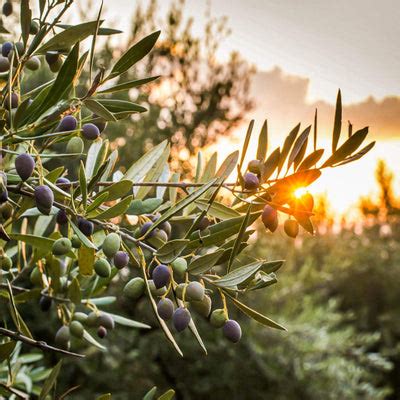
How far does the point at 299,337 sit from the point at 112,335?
1.57 m

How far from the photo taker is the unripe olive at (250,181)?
47 centimetres

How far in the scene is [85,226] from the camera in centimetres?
47

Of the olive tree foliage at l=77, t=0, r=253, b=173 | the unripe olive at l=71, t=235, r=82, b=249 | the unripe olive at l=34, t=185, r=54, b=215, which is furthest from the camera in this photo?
the olive tree foliage at l=77, t=0, r=253, b=173

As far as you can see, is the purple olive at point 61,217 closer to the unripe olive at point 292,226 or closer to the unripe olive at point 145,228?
the unripe olive at point 145,228

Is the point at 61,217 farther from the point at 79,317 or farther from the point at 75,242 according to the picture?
the point at 79,317

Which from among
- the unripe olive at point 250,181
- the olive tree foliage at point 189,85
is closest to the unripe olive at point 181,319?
the unripe olive at point 250,181

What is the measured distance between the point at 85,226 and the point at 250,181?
0.44 feet

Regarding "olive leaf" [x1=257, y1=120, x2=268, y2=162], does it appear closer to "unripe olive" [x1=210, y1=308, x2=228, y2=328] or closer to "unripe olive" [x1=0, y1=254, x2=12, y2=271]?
"unripe olive" [x1=210, y1=308, x2=228, y2=328]

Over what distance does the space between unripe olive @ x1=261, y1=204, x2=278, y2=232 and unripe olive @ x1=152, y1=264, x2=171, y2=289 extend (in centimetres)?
9

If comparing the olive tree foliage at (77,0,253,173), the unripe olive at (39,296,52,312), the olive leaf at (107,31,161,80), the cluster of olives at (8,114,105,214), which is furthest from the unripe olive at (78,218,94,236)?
the olive tree foliage at (77,0,253,173)

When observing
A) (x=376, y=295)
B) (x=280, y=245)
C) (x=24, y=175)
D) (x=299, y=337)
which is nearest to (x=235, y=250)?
(x=24, y=175)

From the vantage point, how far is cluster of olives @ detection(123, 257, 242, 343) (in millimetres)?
436

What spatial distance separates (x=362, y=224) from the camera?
11398mm

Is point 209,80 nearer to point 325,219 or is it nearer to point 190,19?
point 190,19
